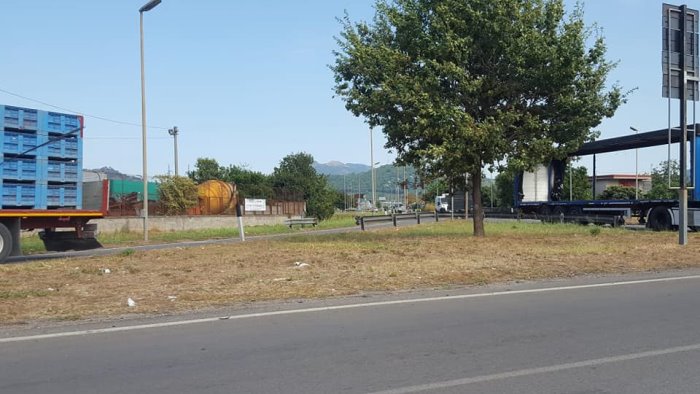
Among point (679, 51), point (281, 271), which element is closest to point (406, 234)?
point (679, 51)

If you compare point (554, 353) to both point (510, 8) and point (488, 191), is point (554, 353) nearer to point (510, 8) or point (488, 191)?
point (510, 8)

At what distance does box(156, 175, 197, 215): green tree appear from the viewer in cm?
4369

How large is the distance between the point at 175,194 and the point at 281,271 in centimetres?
3369

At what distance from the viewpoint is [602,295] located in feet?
32.1

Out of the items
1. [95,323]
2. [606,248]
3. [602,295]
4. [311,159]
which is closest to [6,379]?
[95,323]

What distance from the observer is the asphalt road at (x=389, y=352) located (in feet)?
17.5

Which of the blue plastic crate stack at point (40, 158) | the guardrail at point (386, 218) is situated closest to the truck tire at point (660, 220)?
the guardrail at point (386, 218)

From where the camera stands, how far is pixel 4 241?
623 inches

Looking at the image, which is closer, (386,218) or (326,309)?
(326,309)

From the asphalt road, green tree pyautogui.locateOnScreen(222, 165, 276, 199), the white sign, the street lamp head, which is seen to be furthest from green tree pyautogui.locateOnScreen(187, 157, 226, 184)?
the asphalt road

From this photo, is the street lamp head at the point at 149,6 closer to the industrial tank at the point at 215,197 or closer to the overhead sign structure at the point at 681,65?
the overhead sign structure at the point at 681,65

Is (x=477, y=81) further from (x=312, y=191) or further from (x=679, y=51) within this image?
(x=312, y=191)

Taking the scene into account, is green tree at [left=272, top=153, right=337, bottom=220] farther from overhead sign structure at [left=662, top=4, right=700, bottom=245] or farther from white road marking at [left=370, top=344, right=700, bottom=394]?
white road marking at [left=370, top=344, right=700, bottom=394]

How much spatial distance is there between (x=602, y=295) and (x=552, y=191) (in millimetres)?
27052
